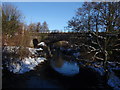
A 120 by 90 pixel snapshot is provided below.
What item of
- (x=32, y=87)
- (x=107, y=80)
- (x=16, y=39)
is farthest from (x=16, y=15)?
(x=107, y=80)

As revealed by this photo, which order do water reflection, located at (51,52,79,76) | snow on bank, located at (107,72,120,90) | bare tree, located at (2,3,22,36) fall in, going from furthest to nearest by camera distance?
bare tree, located at (2,3,22,36) → water reflection, located at (51,52,79,76) → snow on bank, located at (107,72,120,90)

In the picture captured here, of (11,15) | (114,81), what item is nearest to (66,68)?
(114,81)

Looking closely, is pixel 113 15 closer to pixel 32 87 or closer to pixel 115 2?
pixel 115 2

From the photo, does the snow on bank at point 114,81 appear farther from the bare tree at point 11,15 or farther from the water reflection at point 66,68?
the bare tree at point 11,15

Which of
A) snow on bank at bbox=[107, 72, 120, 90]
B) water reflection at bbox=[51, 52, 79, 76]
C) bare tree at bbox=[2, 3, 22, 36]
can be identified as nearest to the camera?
snow on bank at bbox=[107, 72, 120, 90]

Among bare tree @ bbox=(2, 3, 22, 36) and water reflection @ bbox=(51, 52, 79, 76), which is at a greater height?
bare tree @ bbox=(2, 3, 22, 36)

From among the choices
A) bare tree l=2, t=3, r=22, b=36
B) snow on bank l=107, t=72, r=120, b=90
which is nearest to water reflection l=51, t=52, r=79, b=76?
snow on bank l=107, t=72, r=120, b=90

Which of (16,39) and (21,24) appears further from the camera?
(21,24)

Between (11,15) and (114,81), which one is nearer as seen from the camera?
(114,81)

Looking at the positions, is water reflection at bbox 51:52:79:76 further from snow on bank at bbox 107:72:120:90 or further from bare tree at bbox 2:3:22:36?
bare tree at bbox 2:3:22:36

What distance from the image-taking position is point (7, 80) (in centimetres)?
1163

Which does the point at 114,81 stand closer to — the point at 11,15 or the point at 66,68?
the point at 66,68

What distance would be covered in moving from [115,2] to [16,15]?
21.1 metres

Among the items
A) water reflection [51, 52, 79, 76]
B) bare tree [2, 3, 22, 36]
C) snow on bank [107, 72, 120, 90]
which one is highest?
bare tree [2, 3, 22, 36]
